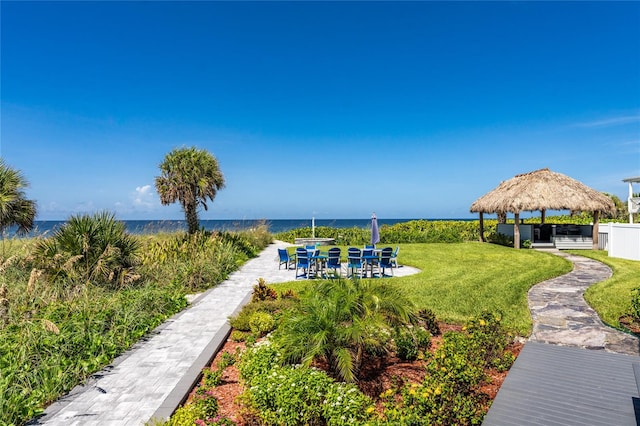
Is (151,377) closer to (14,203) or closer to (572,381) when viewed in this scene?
(572,381)

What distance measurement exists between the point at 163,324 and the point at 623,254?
15451 mm

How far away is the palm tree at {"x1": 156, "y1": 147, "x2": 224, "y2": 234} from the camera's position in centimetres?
1561

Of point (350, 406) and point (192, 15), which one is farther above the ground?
point (192, 15)

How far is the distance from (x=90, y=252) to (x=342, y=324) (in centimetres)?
658

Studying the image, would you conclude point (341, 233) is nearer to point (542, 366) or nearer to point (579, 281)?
point (579, 281)

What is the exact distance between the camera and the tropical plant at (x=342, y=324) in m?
3.76

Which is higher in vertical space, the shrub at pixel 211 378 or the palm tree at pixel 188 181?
the palm tree at pixel 188 181

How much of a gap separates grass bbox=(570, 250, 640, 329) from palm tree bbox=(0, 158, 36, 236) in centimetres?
1305

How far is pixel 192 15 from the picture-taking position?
1224 centimetres

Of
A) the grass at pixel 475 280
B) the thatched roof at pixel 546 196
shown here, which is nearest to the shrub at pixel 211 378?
the grass at pixel 475 280

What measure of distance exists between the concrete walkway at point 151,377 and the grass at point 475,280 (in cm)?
330

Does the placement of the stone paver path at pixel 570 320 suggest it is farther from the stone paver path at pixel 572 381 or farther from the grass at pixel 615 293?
the grass at pixel 615 293

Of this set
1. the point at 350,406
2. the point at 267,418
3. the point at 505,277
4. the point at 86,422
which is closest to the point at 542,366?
the point at 350,406

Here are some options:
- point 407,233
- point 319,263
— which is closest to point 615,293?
point 319,263
